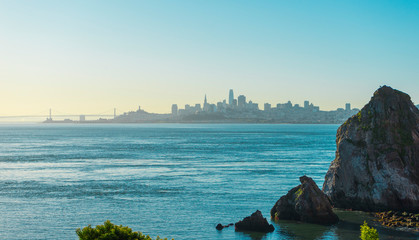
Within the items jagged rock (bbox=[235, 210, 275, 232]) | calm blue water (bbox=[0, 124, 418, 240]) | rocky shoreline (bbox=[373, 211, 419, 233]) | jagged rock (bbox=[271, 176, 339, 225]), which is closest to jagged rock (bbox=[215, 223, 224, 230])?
calm blue water (bbox=[0, 124, 418, 240])

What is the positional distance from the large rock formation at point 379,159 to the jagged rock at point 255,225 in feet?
35.6

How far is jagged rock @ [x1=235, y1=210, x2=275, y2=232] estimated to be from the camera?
133 feet

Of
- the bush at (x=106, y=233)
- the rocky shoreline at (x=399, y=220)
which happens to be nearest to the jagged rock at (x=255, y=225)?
the rocky shoreline at (x=399, y=220)

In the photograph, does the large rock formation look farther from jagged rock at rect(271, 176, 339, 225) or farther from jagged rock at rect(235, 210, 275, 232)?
jagged rock at rect(235, 210, 275, 232)

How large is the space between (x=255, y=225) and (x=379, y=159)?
1431 centimetres

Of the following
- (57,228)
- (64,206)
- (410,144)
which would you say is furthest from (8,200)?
(410,144)

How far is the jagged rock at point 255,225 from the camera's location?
40500 mm

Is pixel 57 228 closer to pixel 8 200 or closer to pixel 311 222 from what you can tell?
pixel 8 200

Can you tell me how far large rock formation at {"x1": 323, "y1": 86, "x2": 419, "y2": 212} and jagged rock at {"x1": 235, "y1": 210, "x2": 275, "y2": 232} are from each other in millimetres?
10861

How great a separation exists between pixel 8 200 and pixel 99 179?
18.7m

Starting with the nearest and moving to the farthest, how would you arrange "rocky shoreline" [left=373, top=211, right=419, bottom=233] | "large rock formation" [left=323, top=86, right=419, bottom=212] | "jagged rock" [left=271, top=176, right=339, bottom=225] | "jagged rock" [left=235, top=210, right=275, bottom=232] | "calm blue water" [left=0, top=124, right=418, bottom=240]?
"jagged rock" [left=235, top=210, right=275, bottom=232] < "rocky shoreline" [left=373, top=211, right=419, bottom=233] < "calm blue water" [left=0, top=124, right=418, bottom=240] < "jagged rock" [left=271, top=176, right=339, bottom=225] < "large rock formation" [left=323, top=86, right=419, bottom=212]

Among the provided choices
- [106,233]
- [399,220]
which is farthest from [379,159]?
[106,233]

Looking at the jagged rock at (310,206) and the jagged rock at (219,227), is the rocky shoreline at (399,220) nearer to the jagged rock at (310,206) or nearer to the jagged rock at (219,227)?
the jagged rock at (310,206)

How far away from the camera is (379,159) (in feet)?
153
